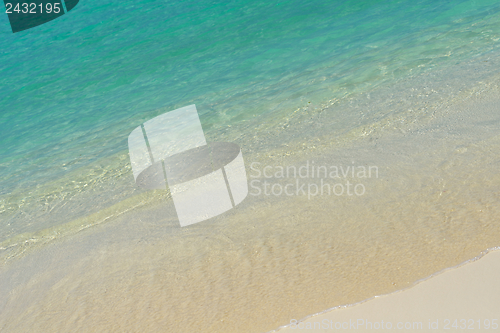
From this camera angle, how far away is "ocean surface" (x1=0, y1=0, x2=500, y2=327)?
5.36 m

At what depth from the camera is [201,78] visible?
805 cm

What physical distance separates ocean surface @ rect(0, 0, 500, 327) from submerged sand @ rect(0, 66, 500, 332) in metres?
0.57

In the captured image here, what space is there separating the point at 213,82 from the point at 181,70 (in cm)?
113

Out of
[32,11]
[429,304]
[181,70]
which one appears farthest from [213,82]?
[32,11]

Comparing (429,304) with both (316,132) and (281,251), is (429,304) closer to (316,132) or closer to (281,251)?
(281,251)

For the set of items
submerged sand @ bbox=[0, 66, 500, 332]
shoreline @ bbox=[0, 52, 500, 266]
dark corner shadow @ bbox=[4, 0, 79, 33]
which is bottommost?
submerged sand @ bbox=[0, 66, 500, 332]

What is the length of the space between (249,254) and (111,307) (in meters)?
1.18

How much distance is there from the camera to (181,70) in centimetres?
859

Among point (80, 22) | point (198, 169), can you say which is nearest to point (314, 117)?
point (198, 169)

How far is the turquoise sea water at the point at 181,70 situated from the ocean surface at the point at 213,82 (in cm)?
3

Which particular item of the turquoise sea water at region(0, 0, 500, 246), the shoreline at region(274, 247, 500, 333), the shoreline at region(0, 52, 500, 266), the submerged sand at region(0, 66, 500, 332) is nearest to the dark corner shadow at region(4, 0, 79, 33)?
the turquoise sea water at region(0, 0, 500, 246)

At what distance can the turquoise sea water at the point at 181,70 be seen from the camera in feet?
19.8

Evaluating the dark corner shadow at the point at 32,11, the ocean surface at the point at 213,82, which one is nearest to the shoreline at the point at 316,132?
the ocean surface at the point at 213,82

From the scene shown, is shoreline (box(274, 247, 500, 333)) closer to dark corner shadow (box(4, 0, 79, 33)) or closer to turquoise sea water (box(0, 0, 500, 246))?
turquoise sea water (box(0, 0, 500, 246))
